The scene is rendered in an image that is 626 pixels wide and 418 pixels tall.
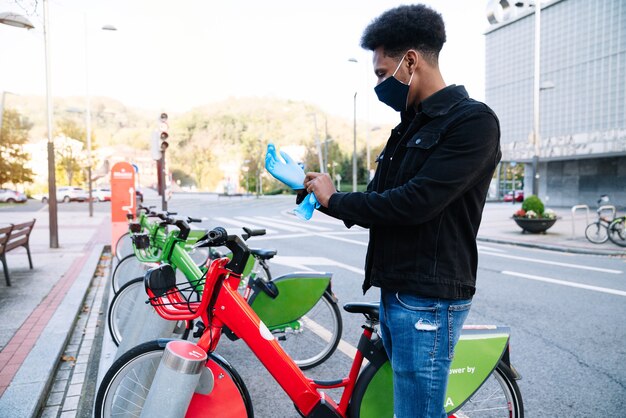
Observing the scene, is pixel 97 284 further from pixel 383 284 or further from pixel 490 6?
pixel 490 6

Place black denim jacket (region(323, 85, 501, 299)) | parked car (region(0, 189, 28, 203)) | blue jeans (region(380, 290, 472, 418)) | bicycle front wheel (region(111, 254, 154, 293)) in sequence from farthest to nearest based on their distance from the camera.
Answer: parked car (region(0, 189, 28, 203)) → bicycle front wheel (region(111, 254, 154, 293)) → blue jeans (region(380, 290, 472, 418)) → black denim jacket (region(323, 85, 501, 299))

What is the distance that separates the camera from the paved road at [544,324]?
3416mm

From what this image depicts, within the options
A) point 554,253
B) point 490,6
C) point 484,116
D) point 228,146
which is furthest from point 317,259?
point 228,146

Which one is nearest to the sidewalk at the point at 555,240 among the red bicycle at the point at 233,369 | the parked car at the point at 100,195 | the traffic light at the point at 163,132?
the traffic light at the point at 163,132

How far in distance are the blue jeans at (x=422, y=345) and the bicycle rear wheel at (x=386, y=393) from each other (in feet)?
1.37

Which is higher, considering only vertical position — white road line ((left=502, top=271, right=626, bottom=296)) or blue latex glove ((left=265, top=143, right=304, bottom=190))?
blue latex glove ((left=265, top=143, right=304, bottom=190))

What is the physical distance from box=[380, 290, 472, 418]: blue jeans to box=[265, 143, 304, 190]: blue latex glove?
0.53m

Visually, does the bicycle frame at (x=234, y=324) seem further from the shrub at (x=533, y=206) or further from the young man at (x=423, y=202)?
the shrub at (x=533, y=206)

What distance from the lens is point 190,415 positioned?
6.75ft

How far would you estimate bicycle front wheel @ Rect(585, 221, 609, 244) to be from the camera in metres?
12.7

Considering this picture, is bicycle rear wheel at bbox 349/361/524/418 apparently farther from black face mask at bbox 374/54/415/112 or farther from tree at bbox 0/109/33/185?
tree at bbox 0/109/33/185

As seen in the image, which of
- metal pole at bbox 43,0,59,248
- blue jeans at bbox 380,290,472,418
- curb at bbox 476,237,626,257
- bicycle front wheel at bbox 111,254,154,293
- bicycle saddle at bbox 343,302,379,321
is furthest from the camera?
curb at bbox 476,237,626,257

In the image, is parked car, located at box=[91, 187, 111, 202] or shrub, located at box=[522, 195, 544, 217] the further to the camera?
parked car, located at box=[91, 187, 111, 202]

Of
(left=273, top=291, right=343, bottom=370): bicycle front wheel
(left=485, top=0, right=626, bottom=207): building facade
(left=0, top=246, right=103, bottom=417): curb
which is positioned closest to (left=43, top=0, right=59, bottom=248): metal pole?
(left=0, top=246, right=103, bottom=417): curb
